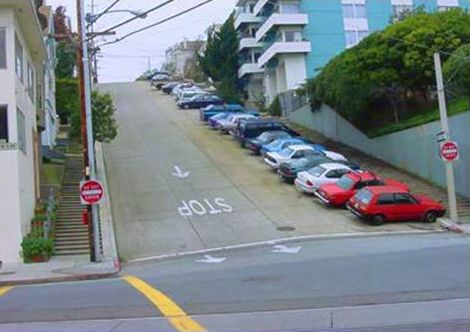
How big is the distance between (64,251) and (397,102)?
25880 millimetres

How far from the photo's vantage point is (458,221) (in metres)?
32.0

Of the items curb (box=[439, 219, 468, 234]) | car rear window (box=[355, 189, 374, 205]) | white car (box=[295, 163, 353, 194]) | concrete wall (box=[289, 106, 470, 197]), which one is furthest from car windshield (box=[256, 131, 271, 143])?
curb (box=[439, 219, 468, 234])

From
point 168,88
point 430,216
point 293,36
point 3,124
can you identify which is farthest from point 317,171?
point 168,88

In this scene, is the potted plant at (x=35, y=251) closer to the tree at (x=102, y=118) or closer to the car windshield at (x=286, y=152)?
the car windshield at (x=286, y=152)

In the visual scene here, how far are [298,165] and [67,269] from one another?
18.7m

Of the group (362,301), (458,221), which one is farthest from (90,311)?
(458,221)

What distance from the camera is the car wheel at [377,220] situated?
106ft

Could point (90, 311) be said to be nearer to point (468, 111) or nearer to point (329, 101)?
point (468, 111)

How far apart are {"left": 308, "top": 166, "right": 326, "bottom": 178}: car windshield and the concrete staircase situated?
11049mm

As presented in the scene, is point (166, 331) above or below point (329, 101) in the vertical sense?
below

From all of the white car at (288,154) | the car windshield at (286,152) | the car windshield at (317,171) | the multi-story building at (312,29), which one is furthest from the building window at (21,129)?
the multi-story building at (312,29)

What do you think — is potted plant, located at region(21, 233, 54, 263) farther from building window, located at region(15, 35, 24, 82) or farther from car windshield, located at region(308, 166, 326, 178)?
car windshield, located at region(308, 166, 326, 178)

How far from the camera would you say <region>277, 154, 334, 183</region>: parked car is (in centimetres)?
3972

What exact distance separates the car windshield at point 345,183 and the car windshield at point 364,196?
1915 mm
